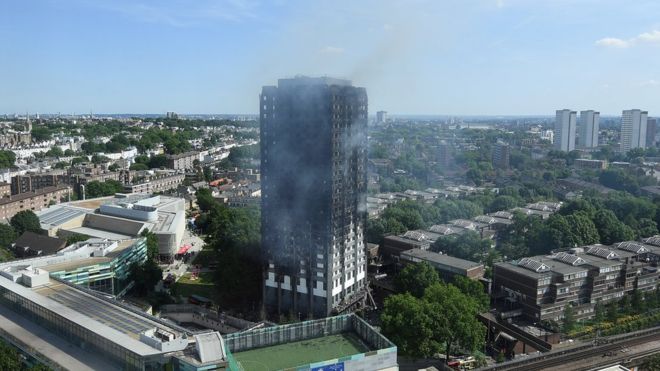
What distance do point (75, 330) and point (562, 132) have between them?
8832cm

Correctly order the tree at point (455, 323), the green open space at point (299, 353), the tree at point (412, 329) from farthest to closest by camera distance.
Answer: the tree at point (455, 323) → the tree at point (412, 329) → the green open space at point (299, 353)

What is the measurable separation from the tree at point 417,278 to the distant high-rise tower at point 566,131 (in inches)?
3009

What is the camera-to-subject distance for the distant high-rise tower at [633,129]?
83.0 m

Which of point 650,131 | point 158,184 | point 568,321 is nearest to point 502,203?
point 568,321

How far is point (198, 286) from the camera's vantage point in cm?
2420

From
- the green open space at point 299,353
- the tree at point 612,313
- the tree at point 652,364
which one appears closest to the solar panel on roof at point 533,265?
the tree at point 612,313

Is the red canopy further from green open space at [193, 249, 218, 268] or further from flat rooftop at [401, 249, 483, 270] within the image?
flat rooftop at [401, 249, 483, 270]

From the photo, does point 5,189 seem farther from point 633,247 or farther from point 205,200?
point 633,247

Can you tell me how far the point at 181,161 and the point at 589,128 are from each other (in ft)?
228

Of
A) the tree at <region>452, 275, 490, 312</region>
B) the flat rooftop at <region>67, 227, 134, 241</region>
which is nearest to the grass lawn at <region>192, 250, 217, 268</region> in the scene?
the flat rooftop at <region>67, 227, 134, 241</region>

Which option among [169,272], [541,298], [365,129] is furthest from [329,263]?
[169,272]

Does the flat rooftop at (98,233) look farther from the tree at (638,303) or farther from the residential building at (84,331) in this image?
the tree at (638,303)

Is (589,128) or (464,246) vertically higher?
(589,128)

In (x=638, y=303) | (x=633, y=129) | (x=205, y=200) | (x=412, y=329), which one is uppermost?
(x=633, y=129)
